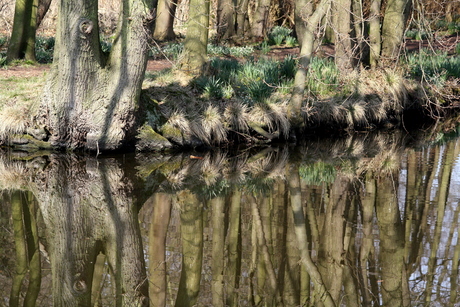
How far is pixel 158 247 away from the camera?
5.89 meters

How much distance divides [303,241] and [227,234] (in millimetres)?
820

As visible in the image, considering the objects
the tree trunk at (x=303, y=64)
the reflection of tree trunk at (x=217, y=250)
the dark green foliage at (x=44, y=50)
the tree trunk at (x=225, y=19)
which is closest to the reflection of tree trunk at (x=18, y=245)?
the reflection of tree trunk at (x=217, y=250)

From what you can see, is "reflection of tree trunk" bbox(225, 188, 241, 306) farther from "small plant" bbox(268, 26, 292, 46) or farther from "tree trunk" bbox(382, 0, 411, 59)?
"small plant" bbox(268, 26, 292, 46)

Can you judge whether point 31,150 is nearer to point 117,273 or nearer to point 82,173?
point 82,173

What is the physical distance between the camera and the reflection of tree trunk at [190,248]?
16.4 ft

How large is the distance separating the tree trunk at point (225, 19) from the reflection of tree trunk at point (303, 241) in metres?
11.7

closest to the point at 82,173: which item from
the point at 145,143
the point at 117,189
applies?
the point at 117,189

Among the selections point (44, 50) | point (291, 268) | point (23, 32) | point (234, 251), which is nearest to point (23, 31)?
point (23, 32)

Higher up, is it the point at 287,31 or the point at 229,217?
the point at 287,31

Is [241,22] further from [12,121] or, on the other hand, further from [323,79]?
[12,121]

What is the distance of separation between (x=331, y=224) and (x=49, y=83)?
5.84 m

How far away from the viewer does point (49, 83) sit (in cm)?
1013

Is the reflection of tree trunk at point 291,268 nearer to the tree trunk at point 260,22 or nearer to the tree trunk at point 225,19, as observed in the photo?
the tree trunk at point 225,19

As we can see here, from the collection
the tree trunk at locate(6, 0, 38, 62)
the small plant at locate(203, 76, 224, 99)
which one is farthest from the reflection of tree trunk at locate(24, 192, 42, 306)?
the tree trunk at locate(6, 0, 38, 62)
